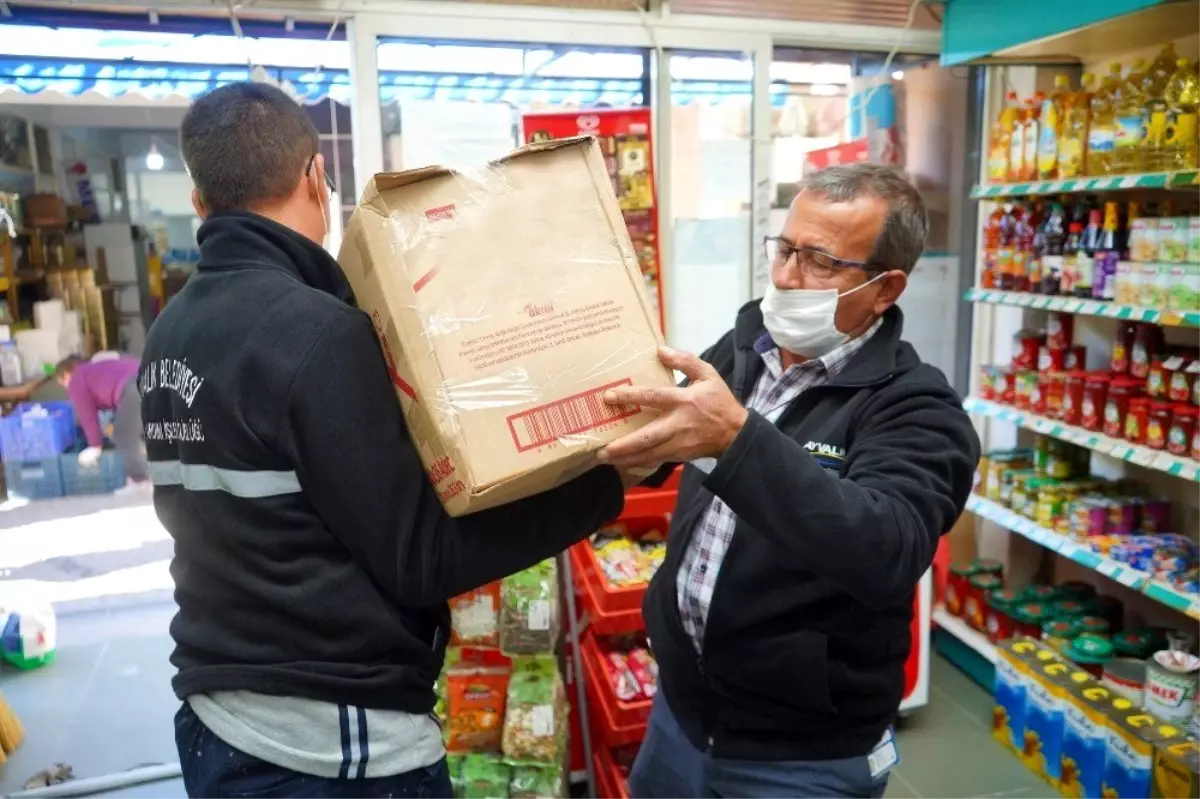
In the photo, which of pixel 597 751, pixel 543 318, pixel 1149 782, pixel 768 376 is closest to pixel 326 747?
pixel 543 318

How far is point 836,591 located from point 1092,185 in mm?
2006

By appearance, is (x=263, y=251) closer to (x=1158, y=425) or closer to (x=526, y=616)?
(x=526, y=616)

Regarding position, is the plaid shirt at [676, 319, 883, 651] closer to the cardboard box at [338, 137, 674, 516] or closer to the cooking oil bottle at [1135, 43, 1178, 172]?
the cardboard box at [338, 137, 674, 516]

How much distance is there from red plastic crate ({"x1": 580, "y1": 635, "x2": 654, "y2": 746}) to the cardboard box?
1.56m

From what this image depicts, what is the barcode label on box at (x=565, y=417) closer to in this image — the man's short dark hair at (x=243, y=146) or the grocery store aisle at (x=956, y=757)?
the man's short dark hair at (x=243, y=146)

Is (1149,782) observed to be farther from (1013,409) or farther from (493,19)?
(493,19)

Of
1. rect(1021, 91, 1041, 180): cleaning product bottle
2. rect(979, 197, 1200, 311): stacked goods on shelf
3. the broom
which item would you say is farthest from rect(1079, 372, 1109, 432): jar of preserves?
the broom

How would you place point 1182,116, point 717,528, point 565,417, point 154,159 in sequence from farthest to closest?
point 154,159
point 1182,116
point 717,528
point 565,417

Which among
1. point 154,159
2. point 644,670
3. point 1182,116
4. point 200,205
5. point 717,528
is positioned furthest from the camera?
point 154,159

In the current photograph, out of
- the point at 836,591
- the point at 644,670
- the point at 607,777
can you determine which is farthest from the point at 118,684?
the point at 836,591

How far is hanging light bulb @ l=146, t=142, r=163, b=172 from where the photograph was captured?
3.15 meters

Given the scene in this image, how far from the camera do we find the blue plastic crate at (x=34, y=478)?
325cm

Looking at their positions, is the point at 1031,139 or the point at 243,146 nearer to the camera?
the point at 243,146

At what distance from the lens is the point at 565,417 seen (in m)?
1.12
